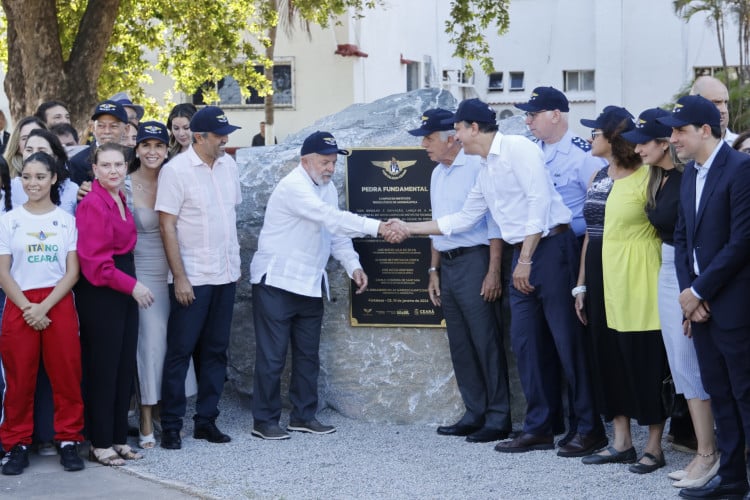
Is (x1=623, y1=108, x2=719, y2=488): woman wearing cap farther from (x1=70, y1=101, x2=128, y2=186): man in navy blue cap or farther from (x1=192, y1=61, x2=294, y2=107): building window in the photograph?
(x1=192, y1=61, x2=294, y2=107): building window

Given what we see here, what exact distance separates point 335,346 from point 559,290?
1881 millimetres

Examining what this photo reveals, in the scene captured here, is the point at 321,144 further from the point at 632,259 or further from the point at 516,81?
the point at 516,81

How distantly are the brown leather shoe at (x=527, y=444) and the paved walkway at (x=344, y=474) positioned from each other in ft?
0.26

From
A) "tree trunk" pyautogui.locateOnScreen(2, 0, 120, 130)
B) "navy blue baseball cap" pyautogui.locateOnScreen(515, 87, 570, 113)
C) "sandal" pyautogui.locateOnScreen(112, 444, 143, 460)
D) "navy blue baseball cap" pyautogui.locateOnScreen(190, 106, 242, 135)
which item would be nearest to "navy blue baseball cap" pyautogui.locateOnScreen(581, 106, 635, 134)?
"navy blue baseball cap" pyautogui.locateOnScreen(515, 87, 570, 113)

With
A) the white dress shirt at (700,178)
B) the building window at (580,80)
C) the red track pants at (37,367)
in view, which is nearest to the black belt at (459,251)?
the white dress shirt at (700,178)

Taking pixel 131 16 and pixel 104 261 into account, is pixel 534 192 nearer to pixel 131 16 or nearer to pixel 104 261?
pixel 104 261

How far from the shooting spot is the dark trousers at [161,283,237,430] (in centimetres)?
736

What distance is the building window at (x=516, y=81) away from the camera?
34.6 meters

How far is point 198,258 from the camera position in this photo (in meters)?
7.36

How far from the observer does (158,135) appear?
7301 millimetres

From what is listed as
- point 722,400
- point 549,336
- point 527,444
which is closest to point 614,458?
point 527,444

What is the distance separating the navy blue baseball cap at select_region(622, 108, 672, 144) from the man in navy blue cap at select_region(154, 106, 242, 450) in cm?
263

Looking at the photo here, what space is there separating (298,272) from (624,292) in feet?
7.21

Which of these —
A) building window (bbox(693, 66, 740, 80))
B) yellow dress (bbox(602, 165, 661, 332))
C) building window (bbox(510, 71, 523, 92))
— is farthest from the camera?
building window (bbox(510, 71, 523, 92))
